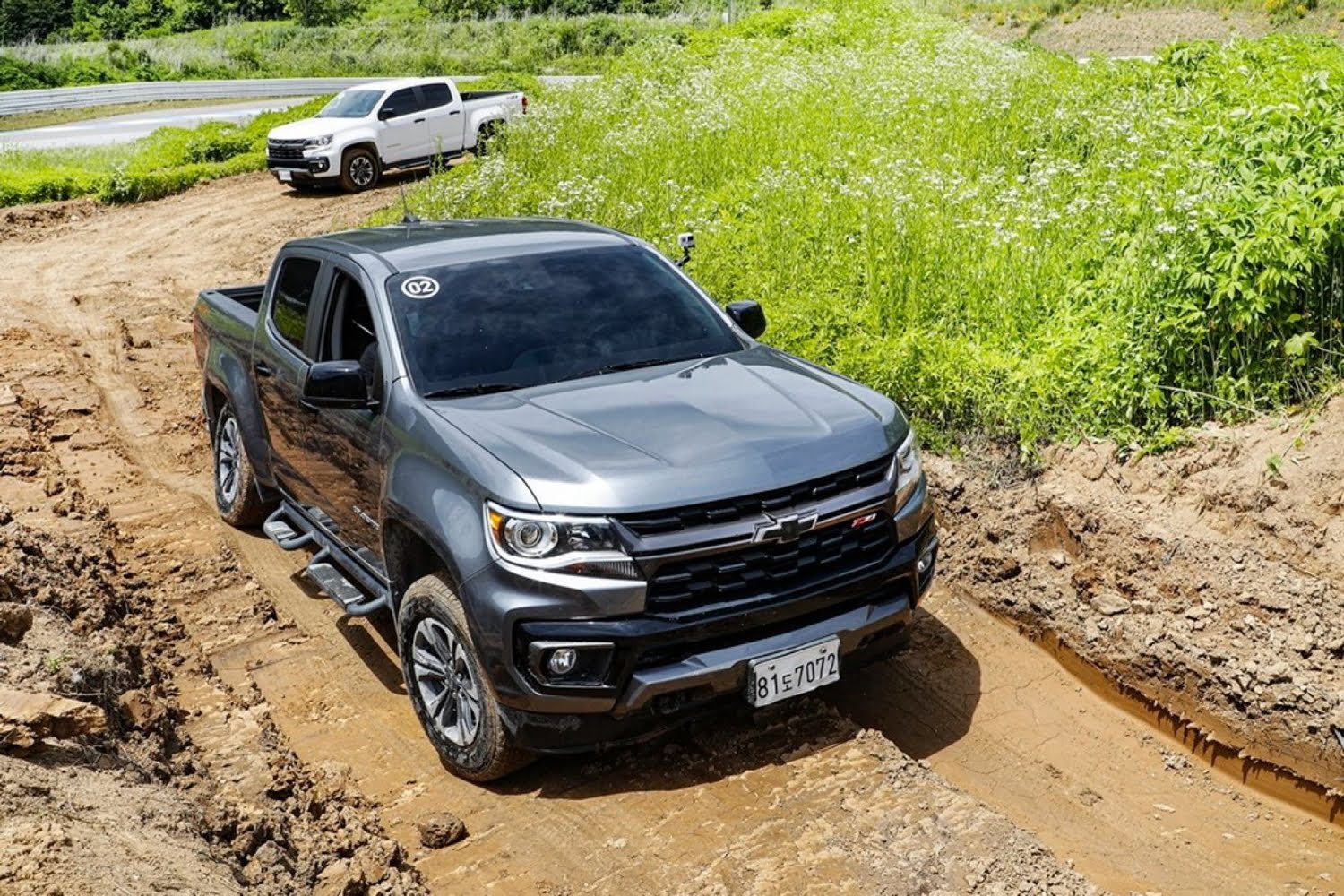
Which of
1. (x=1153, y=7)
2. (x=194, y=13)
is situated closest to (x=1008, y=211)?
(x=1153, y=7)

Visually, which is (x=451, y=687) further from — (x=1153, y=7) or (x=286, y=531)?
(x=1153, y=7)

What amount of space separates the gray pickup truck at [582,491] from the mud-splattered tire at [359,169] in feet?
52.7

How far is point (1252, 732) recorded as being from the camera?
5.64 metres

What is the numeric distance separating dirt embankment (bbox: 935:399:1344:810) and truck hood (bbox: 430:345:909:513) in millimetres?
1761

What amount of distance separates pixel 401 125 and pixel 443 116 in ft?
2.61

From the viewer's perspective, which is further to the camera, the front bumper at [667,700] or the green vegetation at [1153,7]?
the green vegetation at [1153,7]

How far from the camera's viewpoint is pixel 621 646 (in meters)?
4.71

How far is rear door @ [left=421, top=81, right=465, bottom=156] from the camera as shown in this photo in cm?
2267

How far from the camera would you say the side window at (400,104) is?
22.4 m

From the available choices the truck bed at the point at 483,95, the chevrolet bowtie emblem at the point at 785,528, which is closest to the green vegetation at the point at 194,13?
the truck bed at the point at 483,95

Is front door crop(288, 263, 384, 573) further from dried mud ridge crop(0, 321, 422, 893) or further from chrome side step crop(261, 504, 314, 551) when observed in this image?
Answer: dried mud ridge crop(0, 321, 422, 893)

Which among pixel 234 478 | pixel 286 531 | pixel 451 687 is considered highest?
pixel 451 687

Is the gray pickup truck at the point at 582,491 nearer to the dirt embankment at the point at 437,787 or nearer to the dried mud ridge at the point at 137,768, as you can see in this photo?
the dirt embankment at the point at 437,787

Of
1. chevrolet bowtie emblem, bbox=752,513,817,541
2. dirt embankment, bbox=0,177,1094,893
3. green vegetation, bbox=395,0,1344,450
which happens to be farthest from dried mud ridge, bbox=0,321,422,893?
green vegetation, bbox=395,0,1344,450
